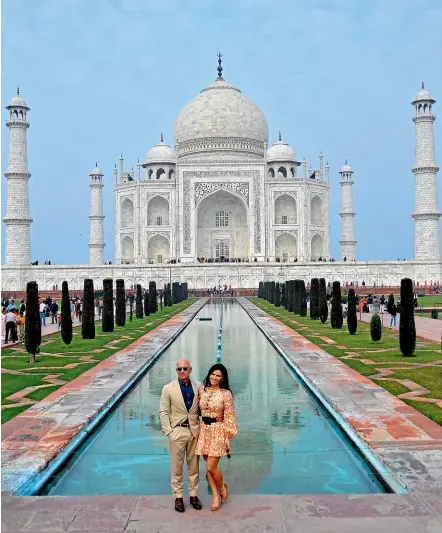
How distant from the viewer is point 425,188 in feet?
112

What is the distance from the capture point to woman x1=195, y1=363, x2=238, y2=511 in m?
3.59

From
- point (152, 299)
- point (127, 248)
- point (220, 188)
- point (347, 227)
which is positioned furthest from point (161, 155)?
point (152, 299)

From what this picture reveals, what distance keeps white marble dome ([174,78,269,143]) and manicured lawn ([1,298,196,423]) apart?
27960mm

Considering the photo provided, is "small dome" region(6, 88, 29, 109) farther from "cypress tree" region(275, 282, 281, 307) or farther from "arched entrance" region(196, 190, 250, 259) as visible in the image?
"cypress tree" region(275, 282, 281, 307)

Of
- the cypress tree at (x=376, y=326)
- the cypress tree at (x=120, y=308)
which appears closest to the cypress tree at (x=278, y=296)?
the cypress tree at (x=120, y=308)

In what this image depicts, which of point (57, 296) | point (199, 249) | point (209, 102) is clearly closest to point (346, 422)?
point (57, 296)

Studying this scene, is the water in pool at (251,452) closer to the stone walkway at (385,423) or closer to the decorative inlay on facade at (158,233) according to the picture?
the stone walkway at (385,423)

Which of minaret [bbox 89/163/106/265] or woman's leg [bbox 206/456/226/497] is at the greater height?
minaret [bbox 89/163/106/265]

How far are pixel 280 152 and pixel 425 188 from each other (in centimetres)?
1057

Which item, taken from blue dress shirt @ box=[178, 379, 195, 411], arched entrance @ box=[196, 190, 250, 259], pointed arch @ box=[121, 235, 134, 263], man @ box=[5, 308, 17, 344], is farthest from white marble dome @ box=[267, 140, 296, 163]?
blue dress shirt @ box=[178, 379, 195, 411]

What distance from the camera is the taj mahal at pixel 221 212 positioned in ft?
Answer: 112

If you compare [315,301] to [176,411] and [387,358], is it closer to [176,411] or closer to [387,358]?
[387,358]

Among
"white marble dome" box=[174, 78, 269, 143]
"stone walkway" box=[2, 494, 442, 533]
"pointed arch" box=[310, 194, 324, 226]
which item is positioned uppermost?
"white marble dome" box=[174, 78, 269, 143]

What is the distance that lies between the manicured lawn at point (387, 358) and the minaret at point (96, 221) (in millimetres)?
26348
